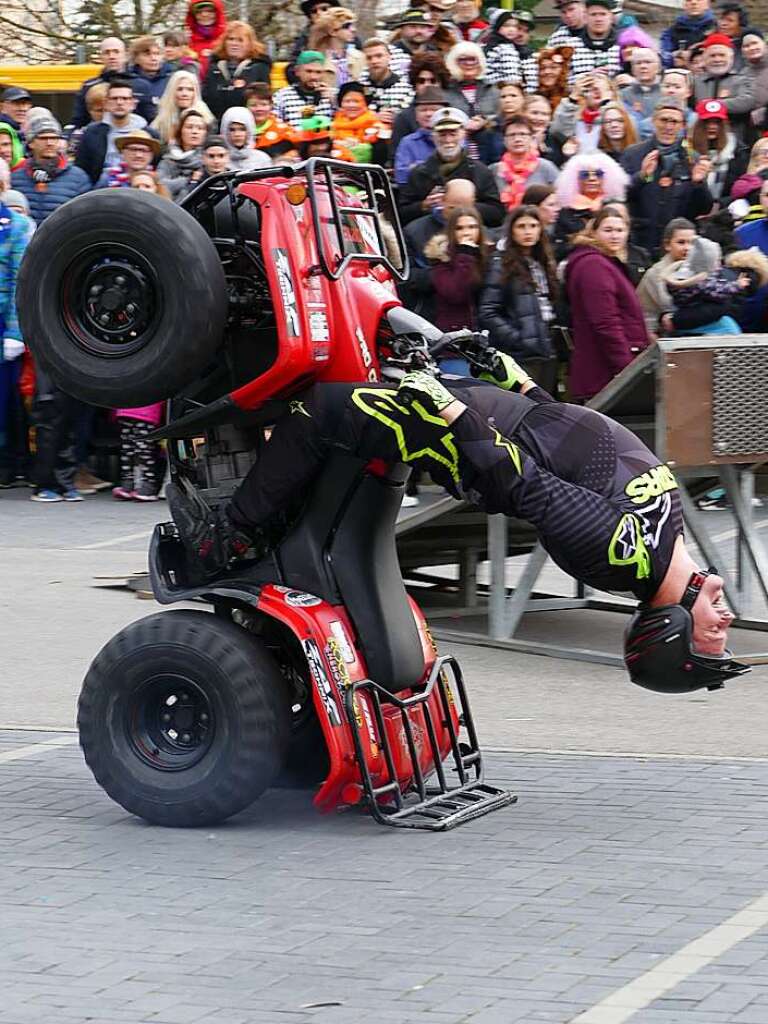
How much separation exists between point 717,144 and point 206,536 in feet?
→ 29.5

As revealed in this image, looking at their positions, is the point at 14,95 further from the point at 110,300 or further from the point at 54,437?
the point at 110,300

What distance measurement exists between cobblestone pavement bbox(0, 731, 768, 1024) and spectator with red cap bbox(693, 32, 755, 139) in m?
9.02

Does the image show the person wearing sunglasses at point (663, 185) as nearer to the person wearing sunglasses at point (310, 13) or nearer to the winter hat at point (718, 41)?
the winter hat at point (718, 41)

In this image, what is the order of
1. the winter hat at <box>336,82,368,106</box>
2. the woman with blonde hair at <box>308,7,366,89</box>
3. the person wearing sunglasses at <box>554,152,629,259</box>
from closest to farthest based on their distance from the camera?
the person wearing sunglasses at <box>554,152,629,259</box> → the winter hat at <box>336,82,368,106</box> → the woman with blonde hair at <box>308,7,366,89</box>

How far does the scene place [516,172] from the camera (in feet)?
46.6

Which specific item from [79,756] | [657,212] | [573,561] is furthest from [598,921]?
[657,212]

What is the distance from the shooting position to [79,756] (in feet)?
25.2

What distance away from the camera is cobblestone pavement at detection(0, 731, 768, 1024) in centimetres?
487

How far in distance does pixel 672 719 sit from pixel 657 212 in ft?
20.8

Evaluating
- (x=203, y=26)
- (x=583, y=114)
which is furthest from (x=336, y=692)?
(x=203, y=26)

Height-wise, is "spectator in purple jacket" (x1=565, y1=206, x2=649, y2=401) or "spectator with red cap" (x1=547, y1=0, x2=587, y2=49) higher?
"spectator with red cap" (x1=547, y1=0, x2=587, y2=49)

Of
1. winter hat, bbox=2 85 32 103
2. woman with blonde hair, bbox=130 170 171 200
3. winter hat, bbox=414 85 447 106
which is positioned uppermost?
winter hat, bbox=2 85 32 103

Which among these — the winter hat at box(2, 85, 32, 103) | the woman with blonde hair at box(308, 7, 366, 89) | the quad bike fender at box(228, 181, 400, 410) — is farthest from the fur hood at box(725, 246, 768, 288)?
the quad bike fender at box(228, 181, 400, 410)

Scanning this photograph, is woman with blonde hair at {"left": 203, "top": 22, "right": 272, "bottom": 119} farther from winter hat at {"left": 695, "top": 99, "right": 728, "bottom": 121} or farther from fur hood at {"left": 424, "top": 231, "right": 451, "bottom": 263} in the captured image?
fur hood at {"left": 424, "top": 231, "right": 451, "bottom": 263}
